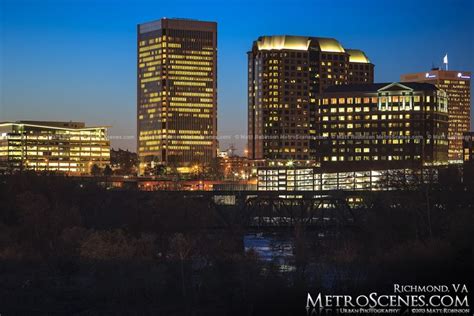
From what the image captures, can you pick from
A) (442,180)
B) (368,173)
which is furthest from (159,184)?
(442,180)

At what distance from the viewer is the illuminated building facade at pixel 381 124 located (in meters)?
181

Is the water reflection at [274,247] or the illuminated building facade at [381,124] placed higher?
the illuminated building facade at [381,124]

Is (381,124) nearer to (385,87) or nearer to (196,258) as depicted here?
(385,87)

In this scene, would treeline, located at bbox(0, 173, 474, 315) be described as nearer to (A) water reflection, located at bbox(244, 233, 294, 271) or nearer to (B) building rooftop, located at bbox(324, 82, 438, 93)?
(A) water reflection, located at bbox(244, 233, 294, 271)

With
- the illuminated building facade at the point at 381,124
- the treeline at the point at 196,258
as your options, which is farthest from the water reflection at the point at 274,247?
the illuminated building facade at the point at 381,124

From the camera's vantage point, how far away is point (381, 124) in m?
183

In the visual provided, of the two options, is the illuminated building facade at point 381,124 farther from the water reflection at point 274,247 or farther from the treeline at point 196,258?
the treeline at point 196,258

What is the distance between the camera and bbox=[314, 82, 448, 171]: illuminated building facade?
18100cm

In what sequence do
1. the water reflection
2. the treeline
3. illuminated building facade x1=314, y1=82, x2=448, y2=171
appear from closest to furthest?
1. the treeline
2. the water reflection
3. illuminated building facade x1=314, y1=82, x2=448, y2=171

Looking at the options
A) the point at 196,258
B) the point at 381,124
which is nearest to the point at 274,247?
the point at 196,258

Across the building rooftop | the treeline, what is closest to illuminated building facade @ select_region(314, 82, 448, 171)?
the building rooftop

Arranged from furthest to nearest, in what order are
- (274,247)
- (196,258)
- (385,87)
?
(385,87), (274,247), (196,258)

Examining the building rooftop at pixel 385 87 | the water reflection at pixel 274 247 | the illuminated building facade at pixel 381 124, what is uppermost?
A: the building rooftop at pixel 385 87

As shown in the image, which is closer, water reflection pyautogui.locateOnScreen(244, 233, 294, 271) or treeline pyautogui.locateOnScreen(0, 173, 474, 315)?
treeline pyautogui.locateOnScreen(0, 173, 474, 315)
